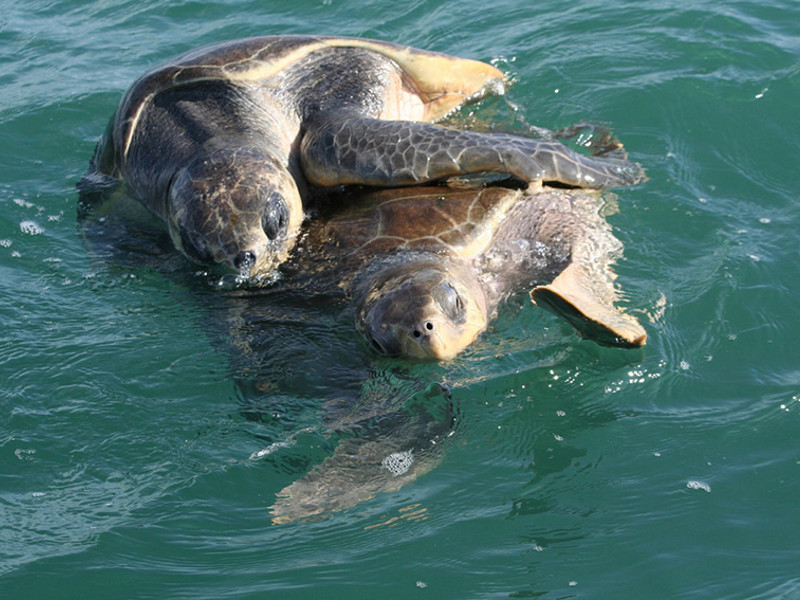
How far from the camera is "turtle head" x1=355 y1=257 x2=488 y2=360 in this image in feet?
16.1

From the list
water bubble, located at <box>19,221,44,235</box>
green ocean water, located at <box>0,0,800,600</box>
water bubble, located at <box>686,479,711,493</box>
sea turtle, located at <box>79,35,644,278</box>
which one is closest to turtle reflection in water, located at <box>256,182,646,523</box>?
green ocean water, located at <box>0,0,800,600</box>

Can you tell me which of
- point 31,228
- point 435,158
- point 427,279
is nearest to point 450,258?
point 427,279

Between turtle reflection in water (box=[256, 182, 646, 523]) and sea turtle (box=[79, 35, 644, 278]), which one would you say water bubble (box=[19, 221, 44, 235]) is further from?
Answer: turtle reflection in water (box=[256, 182, 646, 523])

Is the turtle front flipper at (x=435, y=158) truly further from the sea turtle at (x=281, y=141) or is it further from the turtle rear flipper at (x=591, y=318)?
the turtle rear flipper at (x=591, y=318)

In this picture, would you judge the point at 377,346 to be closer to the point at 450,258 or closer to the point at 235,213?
the point at 450,258

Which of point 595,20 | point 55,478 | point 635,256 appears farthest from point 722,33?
point 55,478

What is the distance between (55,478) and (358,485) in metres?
1.62

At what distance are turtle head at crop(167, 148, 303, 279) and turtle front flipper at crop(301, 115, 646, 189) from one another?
460 mm

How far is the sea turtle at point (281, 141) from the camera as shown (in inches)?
243

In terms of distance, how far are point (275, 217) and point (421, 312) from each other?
1.79m

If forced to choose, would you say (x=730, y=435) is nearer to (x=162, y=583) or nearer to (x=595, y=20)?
(x=162, y=583)

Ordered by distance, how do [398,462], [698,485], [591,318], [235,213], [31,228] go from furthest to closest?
[31,228]
[235,213]
[398,462]
[591,318]
[698,485]

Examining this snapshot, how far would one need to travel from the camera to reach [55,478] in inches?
187

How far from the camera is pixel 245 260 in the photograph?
20.1 ft
